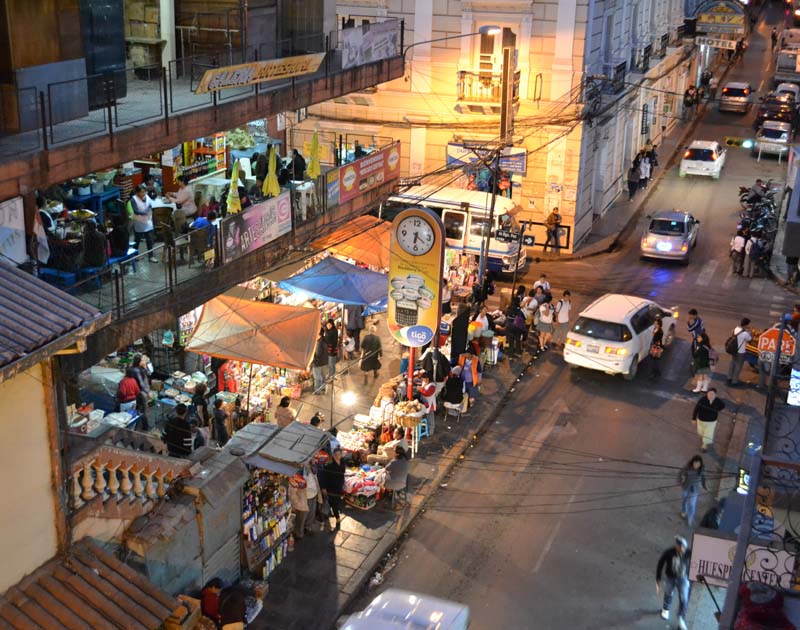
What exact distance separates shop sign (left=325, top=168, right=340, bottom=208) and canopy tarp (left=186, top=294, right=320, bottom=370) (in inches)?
201

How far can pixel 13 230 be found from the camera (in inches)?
649

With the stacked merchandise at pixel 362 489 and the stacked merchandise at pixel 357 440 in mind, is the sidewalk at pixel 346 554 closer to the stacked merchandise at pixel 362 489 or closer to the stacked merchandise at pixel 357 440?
the stacked merchandise at pixel 362 489

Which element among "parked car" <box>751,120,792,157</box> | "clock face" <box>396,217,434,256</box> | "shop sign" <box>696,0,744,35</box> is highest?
"shop sign" <box>696,0,744,35</box>

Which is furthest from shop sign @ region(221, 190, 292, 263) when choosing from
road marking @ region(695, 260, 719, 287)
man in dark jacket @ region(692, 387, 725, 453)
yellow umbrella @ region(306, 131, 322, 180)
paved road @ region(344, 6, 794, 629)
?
road marking @ region(695, 260, 719, 287)

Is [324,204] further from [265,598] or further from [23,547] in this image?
[23,547]

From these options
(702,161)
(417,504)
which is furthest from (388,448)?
(702,161)

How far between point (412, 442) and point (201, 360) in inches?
200

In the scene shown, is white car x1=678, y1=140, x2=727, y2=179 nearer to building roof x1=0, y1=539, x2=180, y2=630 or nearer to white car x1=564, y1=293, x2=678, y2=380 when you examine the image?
white car x1=564, y1=293, x2=678, y2=380

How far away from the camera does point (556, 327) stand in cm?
2822

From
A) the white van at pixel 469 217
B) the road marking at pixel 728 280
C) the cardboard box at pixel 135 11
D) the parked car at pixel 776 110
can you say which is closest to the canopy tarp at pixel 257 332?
the cardboard box at pixel 135 11

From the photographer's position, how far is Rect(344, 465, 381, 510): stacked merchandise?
1975cm

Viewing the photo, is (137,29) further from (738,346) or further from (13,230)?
(738,346)

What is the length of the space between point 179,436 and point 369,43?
43.2ft

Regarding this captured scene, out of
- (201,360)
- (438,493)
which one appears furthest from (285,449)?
(201,360)
